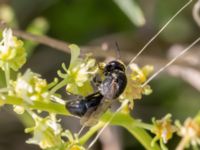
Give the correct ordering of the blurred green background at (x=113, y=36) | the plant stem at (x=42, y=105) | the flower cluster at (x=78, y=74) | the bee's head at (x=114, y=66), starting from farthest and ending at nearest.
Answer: the blurred green background at (x=113, y=36)
the bee's head at (x=114, y=66)
the flower cluster at (x=78, y=74)
the plant stem at (x=42, y=105)

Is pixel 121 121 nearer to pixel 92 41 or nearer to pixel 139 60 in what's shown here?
pixel 139 60

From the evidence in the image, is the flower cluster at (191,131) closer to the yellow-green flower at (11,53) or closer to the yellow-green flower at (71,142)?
the yellow-green flower at (71,142)

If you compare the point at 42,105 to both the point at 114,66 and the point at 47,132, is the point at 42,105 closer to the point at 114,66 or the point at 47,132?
the point at 47,132

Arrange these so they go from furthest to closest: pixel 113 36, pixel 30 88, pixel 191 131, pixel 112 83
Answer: pixel 113 36 < pixel 191 131 < pixel 112 83 < pixel 30 88

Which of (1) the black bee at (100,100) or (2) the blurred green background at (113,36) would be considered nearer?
(1) the black bee at (100,100)

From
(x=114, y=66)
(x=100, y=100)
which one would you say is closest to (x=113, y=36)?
(x=114, y=66)

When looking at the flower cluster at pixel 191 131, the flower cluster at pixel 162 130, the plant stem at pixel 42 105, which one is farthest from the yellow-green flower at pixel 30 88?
the flower cluster at pixel 191 131
